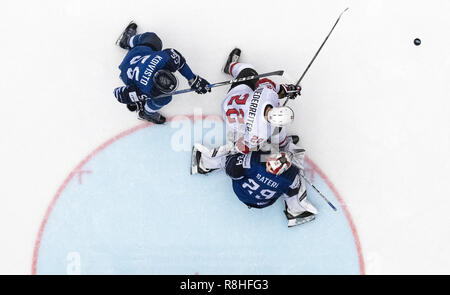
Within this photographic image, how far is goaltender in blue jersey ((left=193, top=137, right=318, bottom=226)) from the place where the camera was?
11.9 feet

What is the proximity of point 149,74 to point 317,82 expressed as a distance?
189 cm

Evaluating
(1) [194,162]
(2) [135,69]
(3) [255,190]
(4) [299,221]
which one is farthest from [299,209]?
(2) [135,69]

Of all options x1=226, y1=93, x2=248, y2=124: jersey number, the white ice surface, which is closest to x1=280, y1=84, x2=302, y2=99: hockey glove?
x1=226, y1=93, x2=248, y2=124: jersey number

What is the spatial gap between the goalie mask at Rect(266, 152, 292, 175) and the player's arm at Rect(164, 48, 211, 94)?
1006mm

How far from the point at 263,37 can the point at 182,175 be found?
1.78m

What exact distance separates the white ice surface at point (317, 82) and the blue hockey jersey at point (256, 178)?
0.77 metres

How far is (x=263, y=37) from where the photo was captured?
4.38 m

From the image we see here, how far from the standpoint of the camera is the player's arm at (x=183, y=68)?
12.1ft

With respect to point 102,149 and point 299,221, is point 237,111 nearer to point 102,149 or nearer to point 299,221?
point 299,221

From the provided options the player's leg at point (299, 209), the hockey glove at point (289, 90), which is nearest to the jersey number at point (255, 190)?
the player's leg at point (299, 209)

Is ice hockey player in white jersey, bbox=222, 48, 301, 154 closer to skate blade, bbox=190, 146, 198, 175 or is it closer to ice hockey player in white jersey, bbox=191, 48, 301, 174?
ice hockey player in white jersey, bbox=191, 48, 301, 174

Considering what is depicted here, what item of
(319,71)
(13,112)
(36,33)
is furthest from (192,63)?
(13,112)

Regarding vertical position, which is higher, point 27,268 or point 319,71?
point 319,71

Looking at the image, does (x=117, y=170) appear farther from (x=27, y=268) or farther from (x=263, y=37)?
(x=263, y=37)
